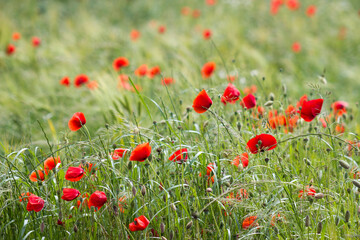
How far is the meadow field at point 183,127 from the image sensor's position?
50.4 inches

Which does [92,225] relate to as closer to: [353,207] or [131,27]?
[353,207]

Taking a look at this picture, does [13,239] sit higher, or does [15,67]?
[15,67]

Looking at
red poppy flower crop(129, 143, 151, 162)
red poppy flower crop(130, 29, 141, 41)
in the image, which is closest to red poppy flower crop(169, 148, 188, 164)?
red poppy flower crop(129, 143, 151, 162)

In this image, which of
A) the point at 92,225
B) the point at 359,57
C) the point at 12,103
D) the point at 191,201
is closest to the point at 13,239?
the point at 92,225

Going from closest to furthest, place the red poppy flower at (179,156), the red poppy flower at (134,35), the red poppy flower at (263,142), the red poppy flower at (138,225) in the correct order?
1. the red poppy flower at (138,225)
2. the red poppy flower at (263,142)
3. the red poppy flower at (179,156)
4. the red poppy flower at (134,35)

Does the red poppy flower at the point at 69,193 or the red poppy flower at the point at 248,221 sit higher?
the red poppy flower at the point at 69,193

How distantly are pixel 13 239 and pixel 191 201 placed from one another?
1.96 feet

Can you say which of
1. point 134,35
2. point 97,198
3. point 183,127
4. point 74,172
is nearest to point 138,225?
point 97,198

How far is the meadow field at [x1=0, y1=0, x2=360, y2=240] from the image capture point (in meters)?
1.28

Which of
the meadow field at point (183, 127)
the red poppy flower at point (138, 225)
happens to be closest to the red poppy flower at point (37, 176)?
the meadow field at point (183, 127)

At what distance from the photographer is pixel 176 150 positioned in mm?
1444

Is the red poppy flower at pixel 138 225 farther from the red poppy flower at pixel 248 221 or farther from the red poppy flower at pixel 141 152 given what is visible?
the red poppy flower at pixel 248 221

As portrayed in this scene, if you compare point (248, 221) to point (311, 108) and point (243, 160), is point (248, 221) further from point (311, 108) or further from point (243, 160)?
point (311, 108)

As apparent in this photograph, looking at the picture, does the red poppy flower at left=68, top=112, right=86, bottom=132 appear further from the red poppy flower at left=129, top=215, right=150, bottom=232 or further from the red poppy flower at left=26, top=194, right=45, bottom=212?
the red poppy flower at left=129, top=215, right=150, bottom=232
